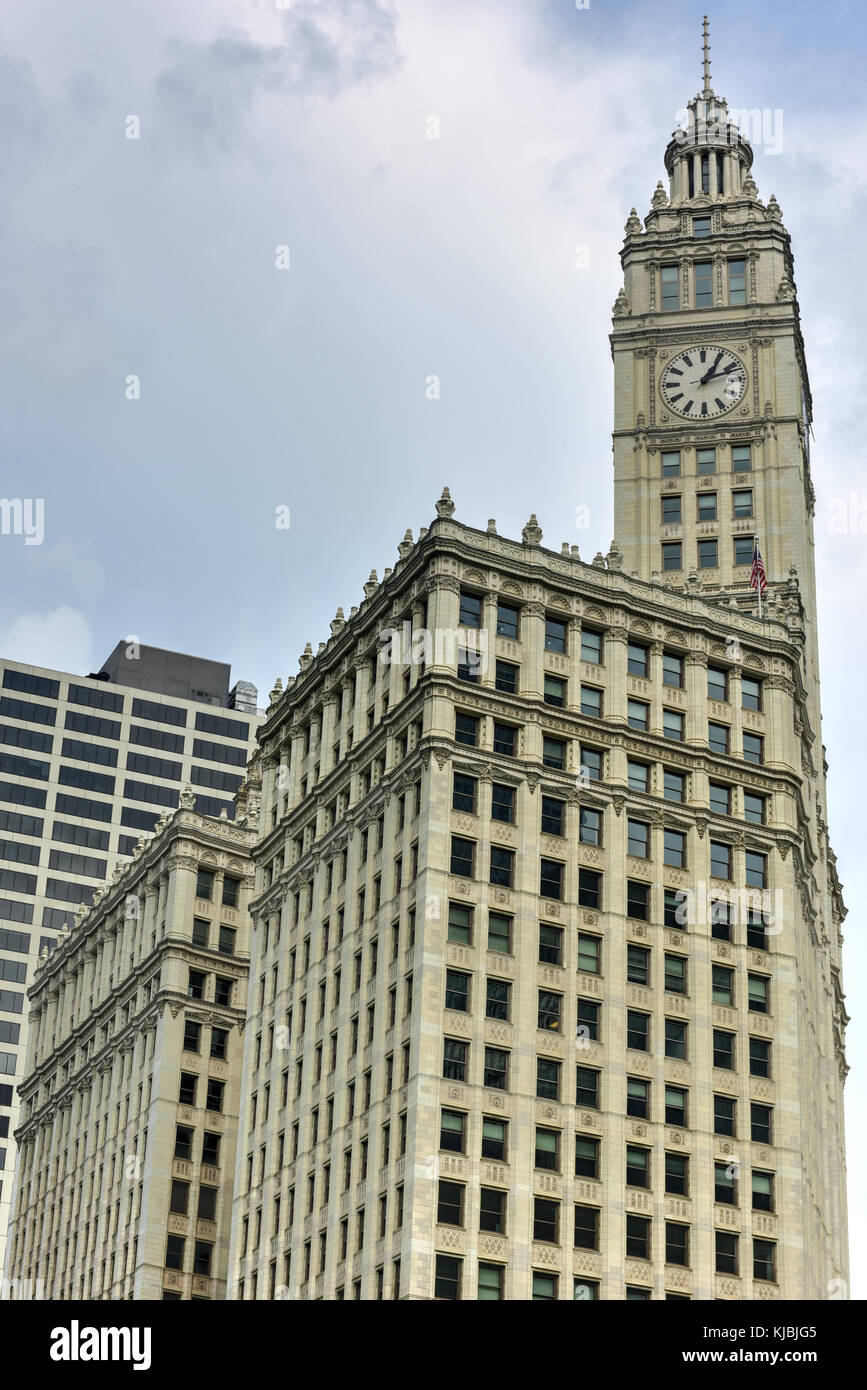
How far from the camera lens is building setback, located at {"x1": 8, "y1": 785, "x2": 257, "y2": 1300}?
121m

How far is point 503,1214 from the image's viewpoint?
9244 cm

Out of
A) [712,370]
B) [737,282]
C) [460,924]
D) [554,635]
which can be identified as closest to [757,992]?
[460,924]

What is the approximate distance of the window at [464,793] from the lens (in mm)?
101125

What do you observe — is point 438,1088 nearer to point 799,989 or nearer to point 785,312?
point 799,989

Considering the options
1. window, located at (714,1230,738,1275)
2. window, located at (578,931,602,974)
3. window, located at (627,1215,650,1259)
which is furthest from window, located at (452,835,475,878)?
window, located at (714,1230,738,1275)

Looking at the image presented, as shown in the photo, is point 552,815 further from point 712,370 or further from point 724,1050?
point 712,370

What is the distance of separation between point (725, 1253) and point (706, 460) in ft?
Answer: 186

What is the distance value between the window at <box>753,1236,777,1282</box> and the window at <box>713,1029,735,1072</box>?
8.00 metres

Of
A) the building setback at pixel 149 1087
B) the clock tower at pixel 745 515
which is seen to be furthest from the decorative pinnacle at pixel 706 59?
the building setback at pixel 149 1087

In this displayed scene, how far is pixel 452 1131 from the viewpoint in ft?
306

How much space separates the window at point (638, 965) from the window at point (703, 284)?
56186mm
